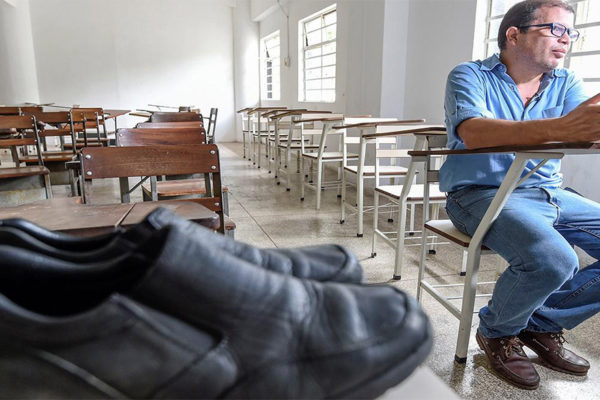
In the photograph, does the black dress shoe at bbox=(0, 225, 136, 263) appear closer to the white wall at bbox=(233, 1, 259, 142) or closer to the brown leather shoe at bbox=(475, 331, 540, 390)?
the brown leather shoe at bbox=(475, 331, 540, 390)

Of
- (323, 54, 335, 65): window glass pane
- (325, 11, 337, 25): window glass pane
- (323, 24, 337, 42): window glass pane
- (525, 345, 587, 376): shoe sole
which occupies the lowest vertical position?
(525, 345, 587, 376): shoe sole

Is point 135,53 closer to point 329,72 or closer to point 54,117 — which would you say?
point 329,72

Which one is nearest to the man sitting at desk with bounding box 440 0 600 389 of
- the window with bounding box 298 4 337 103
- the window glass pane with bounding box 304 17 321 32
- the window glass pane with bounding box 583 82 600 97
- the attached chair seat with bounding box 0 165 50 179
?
the window glass pane with bounding box 583 82 600 97

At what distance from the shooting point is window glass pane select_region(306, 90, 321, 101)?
6971 mm

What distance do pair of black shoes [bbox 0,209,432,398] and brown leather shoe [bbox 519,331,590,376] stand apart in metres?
1.35

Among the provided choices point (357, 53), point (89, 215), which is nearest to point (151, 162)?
point (89, 215)

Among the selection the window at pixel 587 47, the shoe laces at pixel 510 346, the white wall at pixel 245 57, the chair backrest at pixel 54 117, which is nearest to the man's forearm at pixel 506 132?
the shoe laces at pixel 510 346

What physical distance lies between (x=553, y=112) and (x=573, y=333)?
872 millimetres

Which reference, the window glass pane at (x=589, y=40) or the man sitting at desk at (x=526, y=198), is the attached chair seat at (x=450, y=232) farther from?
the window glass pane at (x=589, y=40)

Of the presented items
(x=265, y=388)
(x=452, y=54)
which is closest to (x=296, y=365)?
Answer: (x=265, y=388)

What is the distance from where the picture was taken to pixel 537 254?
118cm

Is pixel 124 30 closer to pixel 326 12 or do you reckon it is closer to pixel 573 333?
pixel 326 12

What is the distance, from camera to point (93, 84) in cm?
966

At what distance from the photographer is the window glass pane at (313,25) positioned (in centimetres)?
674
